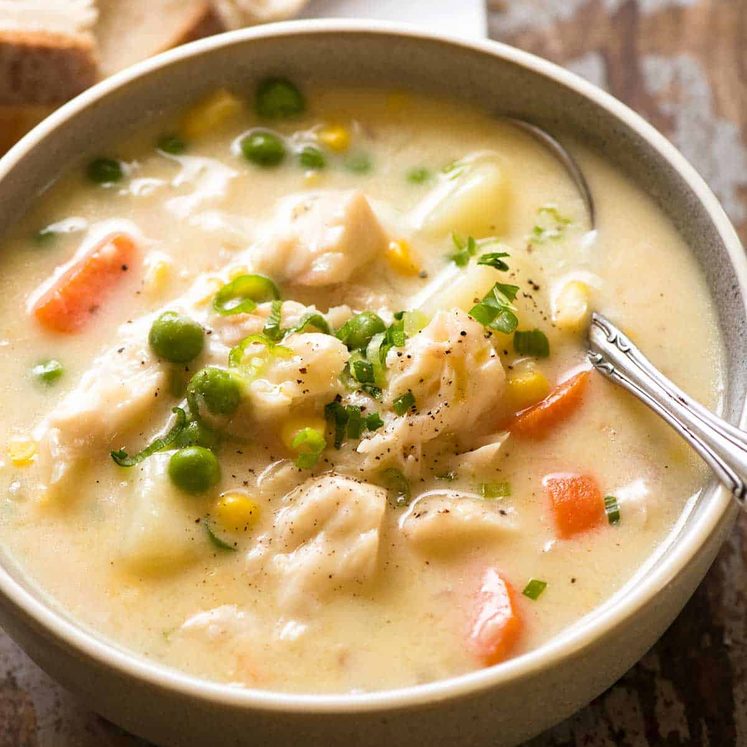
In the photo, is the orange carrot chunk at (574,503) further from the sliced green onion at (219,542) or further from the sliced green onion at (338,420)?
the sliced green onion at (219,542)

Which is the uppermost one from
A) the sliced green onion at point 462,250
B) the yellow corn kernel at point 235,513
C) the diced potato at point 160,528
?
the sliced green onion at point 462,250

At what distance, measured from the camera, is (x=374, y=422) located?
2615mm

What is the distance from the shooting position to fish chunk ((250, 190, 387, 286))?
2.93 meters

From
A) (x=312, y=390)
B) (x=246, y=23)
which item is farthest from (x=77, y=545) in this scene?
(x=246, y=23)

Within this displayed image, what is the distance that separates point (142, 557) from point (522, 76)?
174cm

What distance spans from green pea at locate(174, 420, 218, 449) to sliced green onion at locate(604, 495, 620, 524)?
0.90m

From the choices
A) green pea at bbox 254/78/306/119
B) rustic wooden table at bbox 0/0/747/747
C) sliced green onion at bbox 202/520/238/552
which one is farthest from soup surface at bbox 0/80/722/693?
rustic wooden table at bbox 0/0/747/747

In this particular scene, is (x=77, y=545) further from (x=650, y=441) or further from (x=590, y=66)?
(x=590, y=66)

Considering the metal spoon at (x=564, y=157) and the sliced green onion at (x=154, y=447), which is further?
the metal spoon at (x=564, y=157)

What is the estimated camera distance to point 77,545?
2.52 m

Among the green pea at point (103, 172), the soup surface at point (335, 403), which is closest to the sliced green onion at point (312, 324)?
the soup surface at point (335, 403)

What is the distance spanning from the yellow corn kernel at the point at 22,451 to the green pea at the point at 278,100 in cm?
126

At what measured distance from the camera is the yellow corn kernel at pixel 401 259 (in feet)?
9.87

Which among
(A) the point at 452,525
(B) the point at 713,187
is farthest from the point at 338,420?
(B) the point at 713,187
